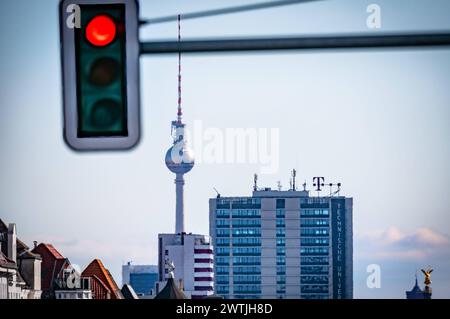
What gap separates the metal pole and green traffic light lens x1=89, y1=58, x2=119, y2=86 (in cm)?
24

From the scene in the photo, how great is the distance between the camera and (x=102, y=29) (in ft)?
40.4

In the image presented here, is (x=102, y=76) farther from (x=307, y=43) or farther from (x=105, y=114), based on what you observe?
(x=307, y=43)

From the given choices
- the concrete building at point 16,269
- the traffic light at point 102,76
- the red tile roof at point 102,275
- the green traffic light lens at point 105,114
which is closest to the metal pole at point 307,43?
the traffic light at point 102,76

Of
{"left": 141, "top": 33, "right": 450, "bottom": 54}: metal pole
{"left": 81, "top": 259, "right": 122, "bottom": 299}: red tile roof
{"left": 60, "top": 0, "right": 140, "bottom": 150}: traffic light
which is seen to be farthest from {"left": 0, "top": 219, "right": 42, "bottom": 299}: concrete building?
{"left": 141, "top": 33, "right": 450, "bottom": 54}: metal pole

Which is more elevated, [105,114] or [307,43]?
[307,43]

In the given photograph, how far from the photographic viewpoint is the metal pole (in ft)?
40.3

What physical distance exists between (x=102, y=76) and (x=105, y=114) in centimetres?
A: 29

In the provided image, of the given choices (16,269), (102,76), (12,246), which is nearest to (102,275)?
(12,246)

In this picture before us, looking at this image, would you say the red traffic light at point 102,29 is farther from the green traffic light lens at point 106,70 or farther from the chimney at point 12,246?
the chimney at point 12,246
